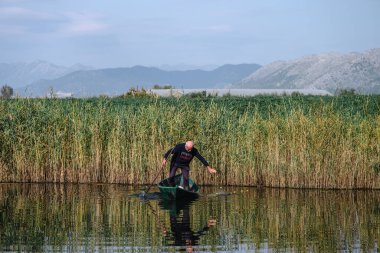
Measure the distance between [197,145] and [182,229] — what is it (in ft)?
31.8

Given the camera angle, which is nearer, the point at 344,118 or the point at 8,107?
the point at 344,118

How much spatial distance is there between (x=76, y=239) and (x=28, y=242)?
1097mm

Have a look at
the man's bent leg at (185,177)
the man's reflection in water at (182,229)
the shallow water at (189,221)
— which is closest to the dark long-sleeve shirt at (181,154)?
the man's bent leg at (185,177)

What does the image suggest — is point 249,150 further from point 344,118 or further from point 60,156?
point 60,156

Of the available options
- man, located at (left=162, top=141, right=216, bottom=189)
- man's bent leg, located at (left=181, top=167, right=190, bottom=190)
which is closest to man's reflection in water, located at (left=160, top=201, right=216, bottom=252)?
man's bent leg, located at (left=181, top=167, right=190, bottom=190)

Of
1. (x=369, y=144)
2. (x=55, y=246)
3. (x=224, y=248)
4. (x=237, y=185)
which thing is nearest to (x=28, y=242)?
(x=55, y=246)

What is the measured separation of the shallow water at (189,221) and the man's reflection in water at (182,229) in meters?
0.02

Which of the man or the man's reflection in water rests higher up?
the man

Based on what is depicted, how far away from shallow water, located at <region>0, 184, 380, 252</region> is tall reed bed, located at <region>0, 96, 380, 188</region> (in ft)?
2.77

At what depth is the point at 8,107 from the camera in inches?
1272

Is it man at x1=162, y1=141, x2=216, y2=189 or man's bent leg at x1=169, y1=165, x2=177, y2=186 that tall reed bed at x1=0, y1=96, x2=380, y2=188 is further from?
man at x1=162, y1=141, x2=216, y2=189

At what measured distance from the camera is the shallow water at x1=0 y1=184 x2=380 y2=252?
18.1m

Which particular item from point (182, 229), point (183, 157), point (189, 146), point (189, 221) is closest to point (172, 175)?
point (183, 157)

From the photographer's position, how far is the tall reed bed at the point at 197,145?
2802 cm
